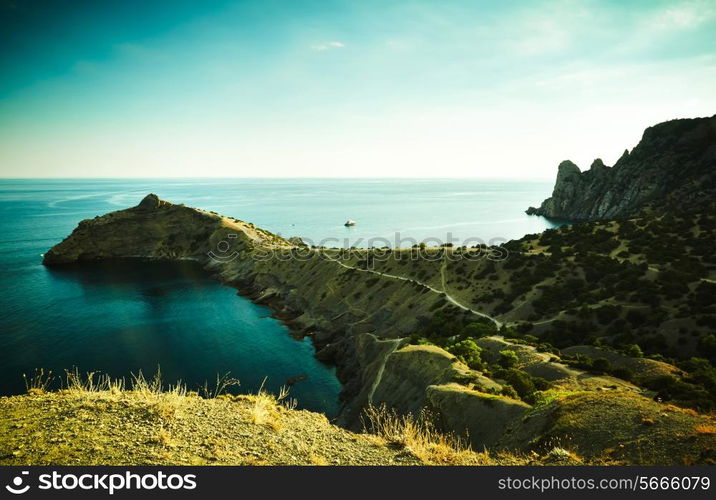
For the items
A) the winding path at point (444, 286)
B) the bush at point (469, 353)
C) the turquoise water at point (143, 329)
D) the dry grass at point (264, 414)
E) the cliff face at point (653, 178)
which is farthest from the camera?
the cliff face at point (653, 178)

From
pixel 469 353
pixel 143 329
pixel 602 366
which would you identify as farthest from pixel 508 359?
pixel 143 329

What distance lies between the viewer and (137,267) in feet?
345

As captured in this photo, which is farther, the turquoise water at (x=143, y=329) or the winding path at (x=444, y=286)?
the winding path at (x=444, y=286)

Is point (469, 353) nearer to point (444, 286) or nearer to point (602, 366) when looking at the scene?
point (602, 366)

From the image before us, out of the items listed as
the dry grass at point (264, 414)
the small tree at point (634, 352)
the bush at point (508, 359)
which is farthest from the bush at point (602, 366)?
the dry grass at point (264, 414)

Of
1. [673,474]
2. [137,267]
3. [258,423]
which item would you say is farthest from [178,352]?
[137,267]

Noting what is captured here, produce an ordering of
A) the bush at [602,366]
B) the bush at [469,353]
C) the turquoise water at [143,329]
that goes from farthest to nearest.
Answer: the turquoise water at [143,329], the bush at [469,353], the bush at [602,366]

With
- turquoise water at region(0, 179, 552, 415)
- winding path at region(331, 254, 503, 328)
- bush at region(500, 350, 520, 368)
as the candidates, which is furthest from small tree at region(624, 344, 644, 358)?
turquoise water at region(0, 179, 552, 415)

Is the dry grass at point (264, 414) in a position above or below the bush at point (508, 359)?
above

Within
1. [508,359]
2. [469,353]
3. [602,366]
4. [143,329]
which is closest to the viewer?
[602,366]

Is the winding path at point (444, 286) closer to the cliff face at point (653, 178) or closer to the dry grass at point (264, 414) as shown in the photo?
the dry grass at point (264, 414)

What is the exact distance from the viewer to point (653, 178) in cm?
14750

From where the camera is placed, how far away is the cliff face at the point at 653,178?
127325 mm

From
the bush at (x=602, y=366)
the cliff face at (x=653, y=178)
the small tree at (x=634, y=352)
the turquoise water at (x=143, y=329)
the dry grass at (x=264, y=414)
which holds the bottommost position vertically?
the turquoise water at (x=143, y=329)
